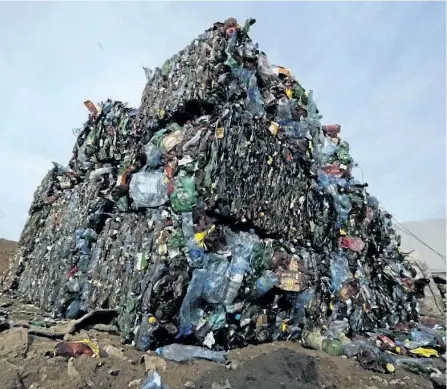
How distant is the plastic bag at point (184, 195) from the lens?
3305 mm

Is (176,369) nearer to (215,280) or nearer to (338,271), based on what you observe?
(215,280)

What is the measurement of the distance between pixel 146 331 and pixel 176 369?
1.53 feet

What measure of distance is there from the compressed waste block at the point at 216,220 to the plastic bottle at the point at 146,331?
1 cm

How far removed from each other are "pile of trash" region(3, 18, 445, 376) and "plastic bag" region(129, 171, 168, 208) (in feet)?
0.04

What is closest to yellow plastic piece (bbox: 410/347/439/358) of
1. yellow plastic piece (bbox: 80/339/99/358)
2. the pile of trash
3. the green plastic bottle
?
the pile of trash

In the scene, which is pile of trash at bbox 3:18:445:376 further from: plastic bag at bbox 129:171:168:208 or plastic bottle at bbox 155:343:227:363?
plastic bottle at bbox 155:343:227:363

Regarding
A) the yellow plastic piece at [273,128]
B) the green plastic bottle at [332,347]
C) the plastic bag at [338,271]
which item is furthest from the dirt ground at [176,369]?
the yellow plastic piece at [273,128]

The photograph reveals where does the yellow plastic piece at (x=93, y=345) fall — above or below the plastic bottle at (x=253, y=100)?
below

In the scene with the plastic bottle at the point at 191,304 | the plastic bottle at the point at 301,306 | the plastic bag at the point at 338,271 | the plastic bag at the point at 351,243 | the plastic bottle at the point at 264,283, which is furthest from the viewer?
the plastic bag at the point at 351,243

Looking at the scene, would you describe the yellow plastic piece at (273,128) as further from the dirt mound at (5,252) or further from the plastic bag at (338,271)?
the dirt mound at (5,252)

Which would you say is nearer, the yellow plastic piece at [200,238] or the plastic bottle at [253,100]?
the yellow plastic piece at [200,238]

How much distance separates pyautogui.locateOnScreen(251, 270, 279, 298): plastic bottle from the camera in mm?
3473

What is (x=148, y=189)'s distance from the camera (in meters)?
3.57

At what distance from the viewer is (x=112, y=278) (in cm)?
359
